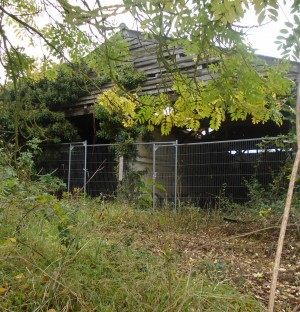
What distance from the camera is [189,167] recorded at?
878 cm

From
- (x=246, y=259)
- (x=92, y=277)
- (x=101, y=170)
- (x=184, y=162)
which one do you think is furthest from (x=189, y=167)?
(x=92, y=277)

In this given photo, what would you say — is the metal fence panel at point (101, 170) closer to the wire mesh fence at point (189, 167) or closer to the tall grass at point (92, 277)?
the wire mesh fence at point (189, 167)

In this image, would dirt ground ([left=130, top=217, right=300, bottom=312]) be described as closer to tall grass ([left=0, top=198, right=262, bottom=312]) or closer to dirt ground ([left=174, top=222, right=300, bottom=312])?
dirt ground ([left=174, top=222, right=300, bottom=312])

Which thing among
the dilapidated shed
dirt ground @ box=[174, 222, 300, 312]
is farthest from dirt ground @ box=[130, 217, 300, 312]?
the dilapidated shed

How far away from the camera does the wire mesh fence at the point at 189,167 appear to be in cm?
783

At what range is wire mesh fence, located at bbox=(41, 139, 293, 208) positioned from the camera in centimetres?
783

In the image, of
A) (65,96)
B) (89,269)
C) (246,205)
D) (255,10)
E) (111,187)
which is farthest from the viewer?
(65,96)

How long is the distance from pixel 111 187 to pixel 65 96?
280 cm

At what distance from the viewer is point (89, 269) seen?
2957 mm

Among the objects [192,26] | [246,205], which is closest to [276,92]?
[192,26]

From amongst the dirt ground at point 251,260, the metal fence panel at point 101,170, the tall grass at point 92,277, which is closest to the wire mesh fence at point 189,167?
the metal fence panel at point 101,170

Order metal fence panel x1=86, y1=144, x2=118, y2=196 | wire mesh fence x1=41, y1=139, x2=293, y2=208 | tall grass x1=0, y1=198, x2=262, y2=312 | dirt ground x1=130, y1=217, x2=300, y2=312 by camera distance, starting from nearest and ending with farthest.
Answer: tall grass x1=0, y1=198, x2=262, y2=312, dirt ground x1=130, y1=217, x2=300, y2=312, wire mesh fence x1=41, y1=139, x2=293, y2=208, metal fence panel x1=86, y1=144, x2=118, y2=196

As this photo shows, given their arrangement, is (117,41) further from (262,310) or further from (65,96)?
(65,96)

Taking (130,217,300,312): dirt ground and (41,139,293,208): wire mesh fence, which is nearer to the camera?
(130,217,300,312): dirt ground
